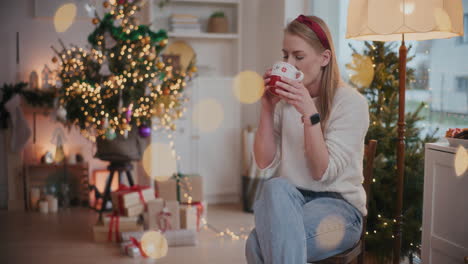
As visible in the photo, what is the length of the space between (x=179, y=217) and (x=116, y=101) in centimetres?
90

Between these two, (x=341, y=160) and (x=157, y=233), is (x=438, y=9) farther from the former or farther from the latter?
(x=157, y=233)

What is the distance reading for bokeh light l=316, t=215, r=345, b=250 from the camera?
1.57m

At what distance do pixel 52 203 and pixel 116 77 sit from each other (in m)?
1.36

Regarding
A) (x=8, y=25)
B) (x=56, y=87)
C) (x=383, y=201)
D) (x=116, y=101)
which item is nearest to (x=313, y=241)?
(x=383, y=201)

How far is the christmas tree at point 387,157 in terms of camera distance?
2494 mm

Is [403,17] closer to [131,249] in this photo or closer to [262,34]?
[131,249]

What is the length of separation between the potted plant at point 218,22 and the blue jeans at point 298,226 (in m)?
2.95

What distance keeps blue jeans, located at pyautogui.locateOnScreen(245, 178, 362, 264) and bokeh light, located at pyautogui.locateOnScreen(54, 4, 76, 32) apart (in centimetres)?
335

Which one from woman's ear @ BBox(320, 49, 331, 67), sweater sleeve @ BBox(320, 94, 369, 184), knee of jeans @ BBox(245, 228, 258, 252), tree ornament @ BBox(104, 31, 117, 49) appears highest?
tree ornament @ BBox(104, 31, 117, 49)

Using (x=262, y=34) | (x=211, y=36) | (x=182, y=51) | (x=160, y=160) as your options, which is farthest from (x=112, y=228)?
(x=262, y=34)

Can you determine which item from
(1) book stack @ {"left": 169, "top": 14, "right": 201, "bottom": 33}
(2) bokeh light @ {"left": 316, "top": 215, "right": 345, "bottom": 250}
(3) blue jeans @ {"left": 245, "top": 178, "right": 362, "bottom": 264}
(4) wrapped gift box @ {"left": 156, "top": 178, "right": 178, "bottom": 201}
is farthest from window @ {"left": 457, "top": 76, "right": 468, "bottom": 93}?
(1) book stack @ {"left": 169, "top": 14, "right": 201, "bottom": 33}

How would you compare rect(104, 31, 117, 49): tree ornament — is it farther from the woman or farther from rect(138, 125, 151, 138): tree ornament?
the woman

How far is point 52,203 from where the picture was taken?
4.14 m

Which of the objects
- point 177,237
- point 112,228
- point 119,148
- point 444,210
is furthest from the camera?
point 119,148
